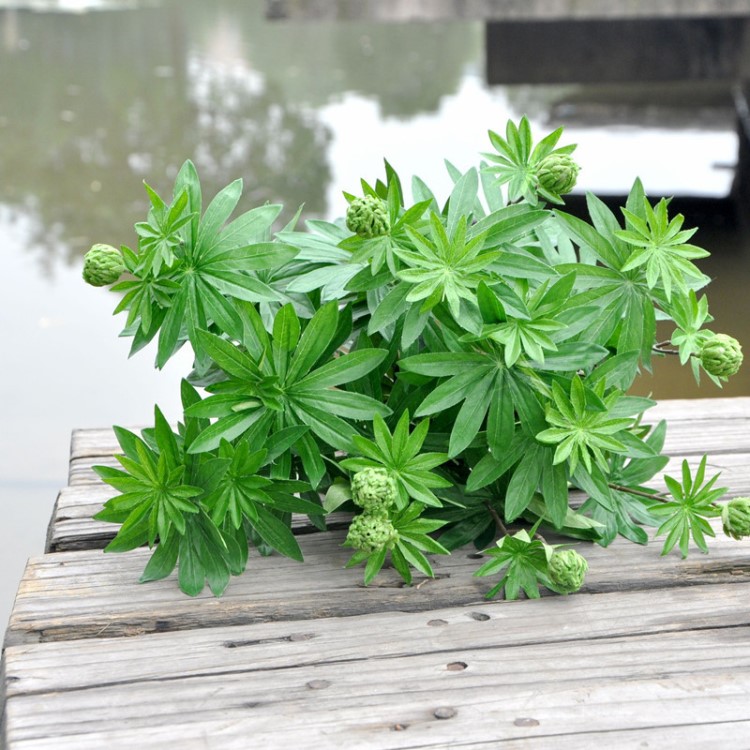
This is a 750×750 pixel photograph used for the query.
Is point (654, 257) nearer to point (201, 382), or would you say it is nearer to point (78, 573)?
point (201, 382)

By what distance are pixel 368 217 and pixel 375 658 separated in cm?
43

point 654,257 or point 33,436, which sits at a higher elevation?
point 654,257

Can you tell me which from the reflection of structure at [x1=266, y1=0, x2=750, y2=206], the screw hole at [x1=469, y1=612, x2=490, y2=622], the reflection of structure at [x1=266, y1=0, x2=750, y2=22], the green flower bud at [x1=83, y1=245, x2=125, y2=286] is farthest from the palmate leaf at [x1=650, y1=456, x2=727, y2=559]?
the reflection of structure at [x1=266, y1=0, x2=750, y2=206]

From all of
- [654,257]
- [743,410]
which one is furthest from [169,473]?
[743,410]

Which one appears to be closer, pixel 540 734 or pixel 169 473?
pixel 540 734

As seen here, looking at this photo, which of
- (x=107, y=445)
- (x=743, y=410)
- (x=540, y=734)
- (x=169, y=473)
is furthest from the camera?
(x=743, y=410)

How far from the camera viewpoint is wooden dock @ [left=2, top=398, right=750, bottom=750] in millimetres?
881

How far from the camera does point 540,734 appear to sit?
88 centimetres

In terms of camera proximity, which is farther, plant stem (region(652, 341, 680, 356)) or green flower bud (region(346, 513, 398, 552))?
plant stem (region(652, 341, 680, 356))

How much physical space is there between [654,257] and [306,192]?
3949 mm

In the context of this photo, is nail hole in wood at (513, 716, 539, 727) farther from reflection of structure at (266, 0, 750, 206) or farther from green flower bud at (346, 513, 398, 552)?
reflection of structure at (266, 0, 750, 206)

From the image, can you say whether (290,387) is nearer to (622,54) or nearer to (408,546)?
(408,546)

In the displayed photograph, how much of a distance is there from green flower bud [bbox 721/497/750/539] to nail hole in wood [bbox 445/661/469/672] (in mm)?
353

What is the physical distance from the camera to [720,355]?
3.46 feet
